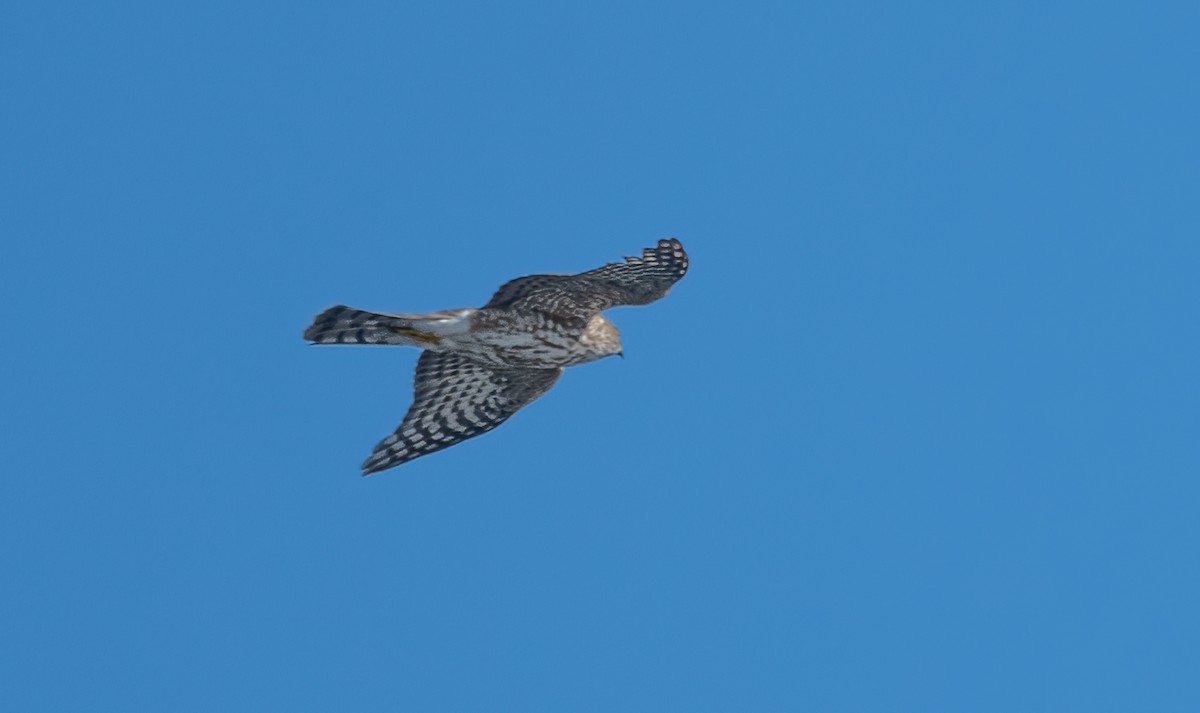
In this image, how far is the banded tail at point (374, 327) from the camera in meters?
13.4

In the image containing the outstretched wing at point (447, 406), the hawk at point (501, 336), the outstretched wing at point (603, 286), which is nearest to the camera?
the outstretched wing at point (603, 286)

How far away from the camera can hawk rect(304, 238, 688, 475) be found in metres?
13.4

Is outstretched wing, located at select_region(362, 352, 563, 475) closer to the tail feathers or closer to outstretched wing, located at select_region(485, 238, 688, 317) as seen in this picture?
the tail feathers

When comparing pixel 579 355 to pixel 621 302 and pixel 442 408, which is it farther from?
pixel 442 408

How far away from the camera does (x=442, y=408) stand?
14703 millimetres

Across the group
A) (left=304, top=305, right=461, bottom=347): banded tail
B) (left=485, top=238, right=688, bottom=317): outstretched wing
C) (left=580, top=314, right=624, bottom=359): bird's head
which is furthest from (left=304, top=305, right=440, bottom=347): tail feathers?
(left=580, top=314, right=624, bottom=359): bird's head

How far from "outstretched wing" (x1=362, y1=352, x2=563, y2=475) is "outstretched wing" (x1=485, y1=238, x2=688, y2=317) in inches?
44.8

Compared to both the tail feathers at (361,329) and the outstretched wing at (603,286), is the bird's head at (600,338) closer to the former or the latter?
the outstretched wing at (603,286)

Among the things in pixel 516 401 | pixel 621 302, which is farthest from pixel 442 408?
pixel 621 302

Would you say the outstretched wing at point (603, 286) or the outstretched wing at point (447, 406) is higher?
the outstretched wing at point (603, 286)

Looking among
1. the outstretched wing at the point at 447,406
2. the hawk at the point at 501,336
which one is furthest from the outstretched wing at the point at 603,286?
the outstretched wing at the point at 447,406

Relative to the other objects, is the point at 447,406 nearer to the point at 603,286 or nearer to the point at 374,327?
the point at 374,327

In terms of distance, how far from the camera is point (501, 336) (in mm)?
13711

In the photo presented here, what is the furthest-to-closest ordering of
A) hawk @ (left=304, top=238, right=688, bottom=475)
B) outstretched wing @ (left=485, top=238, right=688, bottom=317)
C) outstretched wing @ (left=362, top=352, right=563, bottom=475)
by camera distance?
outstretched wing @ (left=362, top=352, right=563, bottom=475) < hawk @ (left=304, top=238, right=688, bottom=475) < outstretched wing @ (left=485, top=238, right=688, bottom=317)
